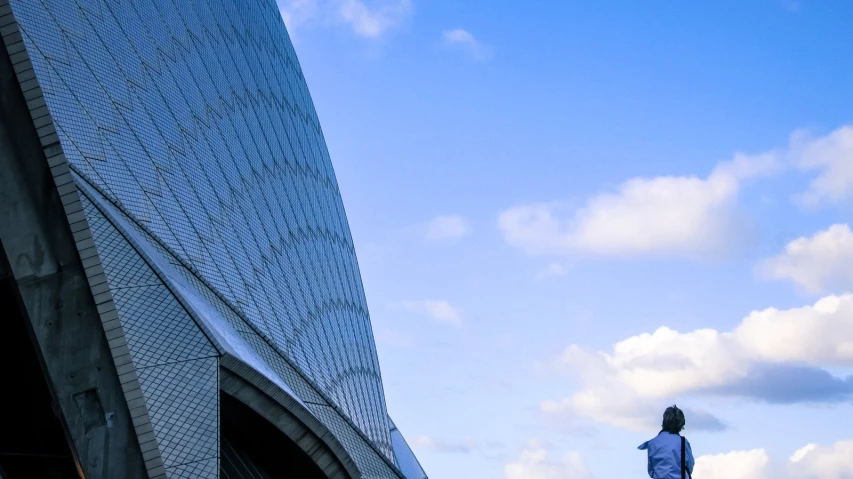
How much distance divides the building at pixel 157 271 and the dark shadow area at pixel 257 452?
40 mm

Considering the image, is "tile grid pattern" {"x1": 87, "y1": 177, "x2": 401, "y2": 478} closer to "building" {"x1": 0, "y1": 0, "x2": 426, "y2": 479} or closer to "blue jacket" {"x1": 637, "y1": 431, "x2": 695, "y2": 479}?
"building" {"x1": 0, "y1": 0, "x2": 426, "y2": 479}

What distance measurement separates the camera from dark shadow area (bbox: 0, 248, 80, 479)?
15086 mm

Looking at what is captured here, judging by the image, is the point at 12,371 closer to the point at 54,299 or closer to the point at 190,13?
the point at 54,299

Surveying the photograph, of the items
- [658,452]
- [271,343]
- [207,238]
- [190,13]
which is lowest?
[658,452]

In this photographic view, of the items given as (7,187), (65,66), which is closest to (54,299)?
(7,187)

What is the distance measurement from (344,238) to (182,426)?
871 inches

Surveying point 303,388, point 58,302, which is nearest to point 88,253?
point 58,302

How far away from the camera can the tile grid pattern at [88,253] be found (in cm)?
1221

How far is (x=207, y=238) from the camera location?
19516 mm

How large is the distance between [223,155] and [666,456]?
18.4 metres

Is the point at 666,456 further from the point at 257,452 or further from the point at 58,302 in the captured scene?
the point at 257,452

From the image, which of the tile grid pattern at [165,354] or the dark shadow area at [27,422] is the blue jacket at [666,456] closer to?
the tile grid pattern at [165,354]

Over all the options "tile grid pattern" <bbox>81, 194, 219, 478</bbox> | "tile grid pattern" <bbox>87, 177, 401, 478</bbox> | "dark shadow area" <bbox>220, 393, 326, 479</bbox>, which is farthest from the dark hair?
"tile grid pattern" <bbox>87, 177, 401, 478</bbox>

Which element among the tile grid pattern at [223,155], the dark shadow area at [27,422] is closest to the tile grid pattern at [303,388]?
the tile grid pattern at [223,155]
